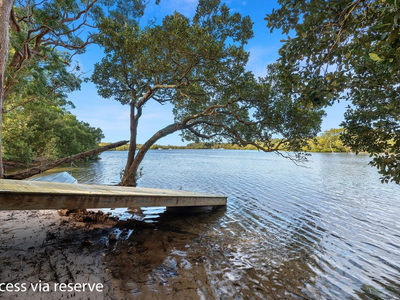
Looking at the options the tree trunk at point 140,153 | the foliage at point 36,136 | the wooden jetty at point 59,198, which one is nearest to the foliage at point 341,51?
the wooden jetty at point 59,198

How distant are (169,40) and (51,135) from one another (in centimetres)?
2408

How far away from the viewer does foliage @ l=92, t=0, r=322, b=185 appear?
24.5ft

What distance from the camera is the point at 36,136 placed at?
2269 centimetres

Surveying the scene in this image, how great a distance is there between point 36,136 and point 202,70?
81.1ft

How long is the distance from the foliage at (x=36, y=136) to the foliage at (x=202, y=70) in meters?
11.4

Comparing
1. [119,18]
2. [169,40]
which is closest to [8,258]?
[169,40]

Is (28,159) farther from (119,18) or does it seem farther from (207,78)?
(207,78)

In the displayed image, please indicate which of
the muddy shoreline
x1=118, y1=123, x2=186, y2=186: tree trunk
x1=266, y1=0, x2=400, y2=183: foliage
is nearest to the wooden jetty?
the muddy shoreline

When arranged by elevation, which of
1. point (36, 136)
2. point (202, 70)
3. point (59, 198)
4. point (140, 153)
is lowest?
point (59, 198)

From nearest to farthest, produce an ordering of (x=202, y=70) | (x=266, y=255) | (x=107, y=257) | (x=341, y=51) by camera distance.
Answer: (x=341, y=51) < (x=107, y=257) < (x=266, y=255) < (x=202, y=70)

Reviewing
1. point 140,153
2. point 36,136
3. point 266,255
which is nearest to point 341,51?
point 266,255

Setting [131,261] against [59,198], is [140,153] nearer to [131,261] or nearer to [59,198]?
[59,198]

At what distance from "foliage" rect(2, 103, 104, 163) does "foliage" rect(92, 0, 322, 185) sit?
11.4m

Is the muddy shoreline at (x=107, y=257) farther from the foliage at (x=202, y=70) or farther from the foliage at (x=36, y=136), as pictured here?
the foliage at (x=36, y=136)
